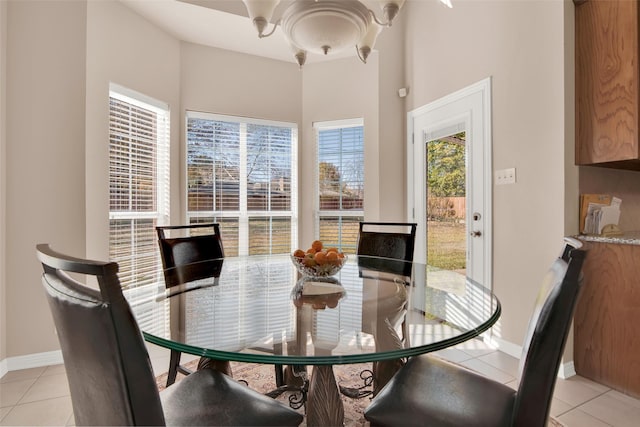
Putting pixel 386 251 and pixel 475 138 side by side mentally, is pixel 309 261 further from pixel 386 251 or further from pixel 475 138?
pixel 475 138

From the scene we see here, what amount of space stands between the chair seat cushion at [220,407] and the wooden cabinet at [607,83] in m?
2.33

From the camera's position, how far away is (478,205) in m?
2.77

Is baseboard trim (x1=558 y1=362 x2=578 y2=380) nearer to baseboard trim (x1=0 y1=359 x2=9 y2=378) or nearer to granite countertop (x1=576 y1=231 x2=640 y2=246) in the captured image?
granite countertop (x1=576 y1=231 x2=640 y2=246)

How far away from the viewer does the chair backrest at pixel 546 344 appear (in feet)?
2.61

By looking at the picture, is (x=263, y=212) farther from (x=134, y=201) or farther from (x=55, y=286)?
(x=55, y=286)

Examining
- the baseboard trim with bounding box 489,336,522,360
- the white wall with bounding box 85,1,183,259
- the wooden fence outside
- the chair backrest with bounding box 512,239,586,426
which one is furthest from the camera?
the wooden fence outside

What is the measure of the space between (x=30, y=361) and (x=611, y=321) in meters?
3.79

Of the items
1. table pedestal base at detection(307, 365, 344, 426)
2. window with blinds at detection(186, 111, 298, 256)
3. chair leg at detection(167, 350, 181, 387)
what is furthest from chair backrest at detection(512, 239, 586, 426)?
window with blinds at detection(186, 111, 298, 256)

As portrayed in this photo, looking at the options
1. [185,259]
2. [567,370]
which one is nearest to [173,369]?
[185,259]

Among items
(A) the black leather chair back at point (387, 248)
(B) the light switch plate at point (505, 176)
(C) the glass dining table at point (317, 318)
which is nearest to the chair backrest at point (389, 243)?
(A) the black leather chair back at point (387, 248)

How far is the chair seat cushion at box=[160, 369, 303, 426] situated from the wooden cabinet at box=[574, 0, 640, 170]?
233 centimetres

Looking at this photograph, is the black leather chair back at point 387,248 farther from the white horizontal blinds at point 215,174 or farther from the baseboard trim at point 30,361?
the baseboard trim at point 30,361

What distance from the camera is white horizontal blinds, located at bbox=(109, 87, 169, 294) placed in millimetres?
2850

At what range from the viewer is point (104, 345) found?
662 mm
